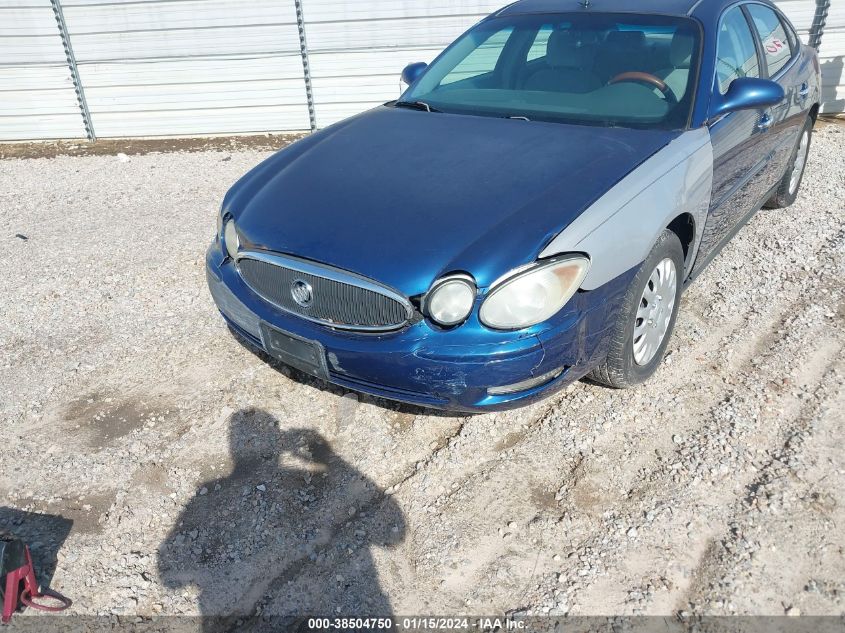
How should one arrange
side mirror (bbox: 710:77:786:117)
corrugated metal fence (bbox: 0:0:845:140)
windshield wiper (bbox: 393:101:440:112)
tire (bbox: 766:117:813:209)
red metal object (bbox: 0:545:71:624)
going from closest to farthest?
red metal object (bbox: 0:545:71:624)
side mirror (bbox: 710:77:786:117)
windshield wiper (bbox: 393:101:440:112)
tire (bbox: 766:117:813:209)
corrugated metal fence (bbox: 0:0:845:140)

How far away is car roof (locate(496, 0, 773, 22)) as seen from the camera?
3.64 metres

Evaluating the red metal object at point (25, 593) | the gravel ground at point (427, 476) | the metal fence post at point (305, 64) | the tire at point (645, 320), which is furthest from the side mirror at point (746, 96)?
the metal fence post at point (305, 64)

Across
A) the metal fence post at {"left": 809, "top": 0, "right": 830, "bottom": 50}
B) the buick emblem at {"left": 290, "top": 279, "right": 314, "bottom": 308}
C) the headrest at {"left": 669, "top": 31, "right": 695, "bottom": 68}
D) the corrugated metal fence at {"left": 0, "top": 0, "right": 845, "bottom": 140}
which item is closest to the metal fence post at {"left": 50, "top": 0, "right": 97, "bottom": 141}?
the corrugated metal fence at {"left": 0, "top": 0, "right": 845, "bottom": 140}

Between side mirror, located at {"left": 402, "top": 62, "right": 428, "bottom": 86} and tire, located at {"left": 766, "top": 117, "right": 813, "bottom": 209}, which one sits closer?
side mirror, located at {"left": 402, "top": 62, "right": 428, "bottom": 86}

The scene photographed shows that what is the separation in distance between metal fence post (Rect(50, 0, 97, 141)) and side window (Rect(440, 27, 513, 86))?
6677 mm

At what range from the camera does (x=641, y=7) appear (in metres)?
3.75

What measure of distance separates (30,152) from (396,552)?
8323 mm

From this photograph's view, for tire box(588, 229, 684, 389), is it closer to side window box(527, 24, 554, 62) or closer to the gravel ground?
the gravel ground

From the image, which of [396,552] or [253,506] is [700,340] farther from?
[253,506]

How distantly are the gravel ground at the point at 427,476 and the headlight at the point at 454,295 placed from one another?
Answer: 83 centimetres

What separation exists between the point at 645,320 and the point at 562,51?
1.64 m

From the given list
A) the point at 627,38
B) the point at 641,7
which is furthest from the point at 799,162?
the point at 627,38

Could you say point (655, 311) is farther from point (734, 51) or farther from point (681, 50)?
point (734, 51)

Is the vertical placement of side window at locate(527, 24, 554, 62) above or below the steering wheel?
above
